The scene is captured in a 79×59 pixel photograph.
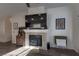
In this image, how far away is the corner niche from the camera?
5.70 metres

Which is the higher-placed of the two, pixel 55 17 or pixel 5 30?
pixel 55 17

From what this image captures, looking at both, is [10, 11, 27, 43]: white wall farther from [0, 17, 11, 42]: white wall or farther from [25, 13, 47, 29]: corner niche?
[0, 17, 11, 42]: white wall

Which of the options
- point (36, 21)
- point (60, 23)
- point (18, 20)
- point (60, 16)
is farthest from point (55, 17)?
point (18, 20)

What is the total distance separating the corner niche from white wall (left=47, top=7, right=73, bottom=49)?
0.90 feet

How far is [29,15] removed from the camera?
599 cm

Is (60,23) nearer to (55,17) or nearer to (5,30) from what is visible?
(55,17)

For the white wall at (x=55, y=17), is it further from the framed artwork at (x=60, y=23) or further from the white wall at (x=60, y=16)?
the framed artwork at (x=60, y=23)

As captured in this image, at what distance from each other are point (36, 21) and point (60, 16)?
1.33m

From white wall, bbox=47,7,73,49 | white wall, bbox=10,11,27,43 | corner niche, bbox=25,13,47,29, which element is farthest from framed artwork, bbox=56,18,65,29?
white wall, bbox=10,11,27,43

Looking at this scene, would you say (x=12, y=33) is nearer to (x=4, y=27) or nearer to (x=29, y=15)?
(x=4, y=27)

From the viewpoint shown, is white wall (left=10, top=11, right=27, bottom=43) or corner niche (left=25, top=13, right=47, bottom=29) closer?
corner niche (left=25, top=13, right=47, bottom=29)

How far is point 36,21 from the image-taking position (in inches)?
233

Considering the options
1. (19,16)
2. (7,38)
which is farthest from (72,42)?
(7,38)

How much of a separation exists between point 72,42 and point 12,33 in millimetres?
3674
